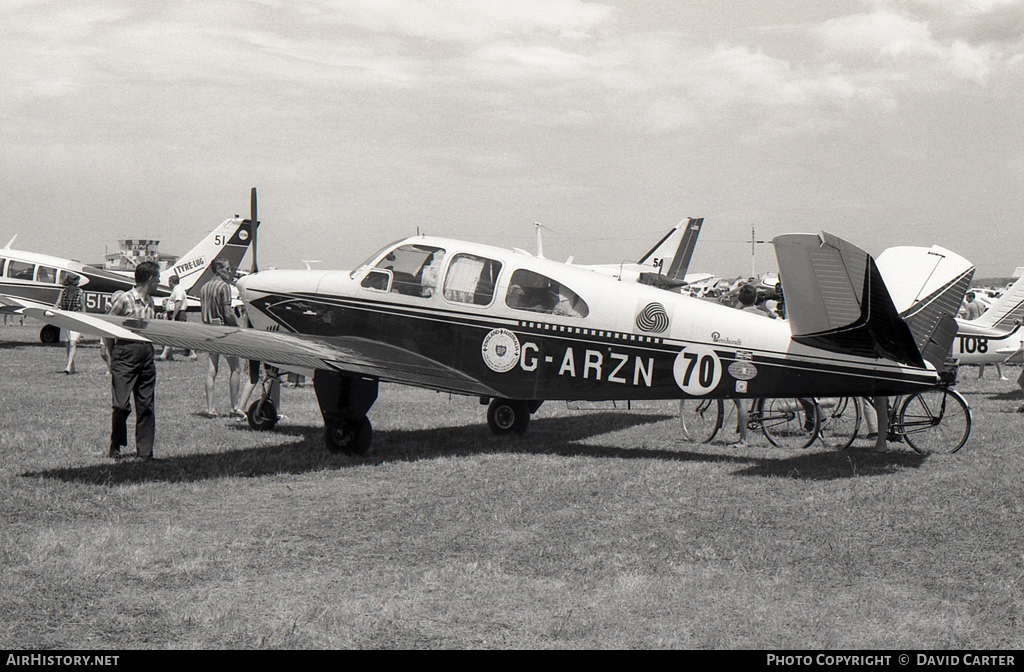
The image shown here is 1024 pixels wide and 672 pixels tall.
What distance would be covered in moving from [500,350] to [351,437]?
197cm

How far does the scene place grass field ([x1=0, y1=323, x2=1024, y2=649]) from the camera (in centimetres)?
470

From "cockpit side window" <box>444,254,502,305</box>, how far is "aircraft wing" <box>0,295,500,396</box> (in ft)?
2.84

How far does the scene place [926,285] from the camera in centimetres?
987

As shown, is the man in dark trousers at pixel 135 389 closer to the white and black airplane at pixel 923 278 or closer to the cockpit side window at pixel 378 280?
the cockpit side window at pixel 378 280

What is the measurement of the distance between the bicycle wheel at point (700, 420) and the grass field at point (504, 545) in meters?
0.38

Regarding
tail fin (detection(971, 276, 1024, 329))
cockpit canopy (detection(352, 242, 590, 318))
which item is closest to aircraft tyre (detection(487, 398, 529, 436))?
cockpit canopy (detection(352, 242, 590, 318))

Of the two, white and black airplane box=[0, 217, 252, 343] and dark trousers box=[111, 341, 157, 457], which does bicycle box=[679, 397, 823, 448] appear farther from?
white and black airplane box=[0, 217, 252, 343]

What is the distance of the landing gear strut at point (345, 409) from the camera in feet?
32.4

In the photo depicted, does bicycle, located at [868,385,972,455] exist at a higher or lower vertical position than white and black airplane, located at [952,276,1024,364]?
lower

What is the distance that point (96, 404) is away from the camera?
45.1 ft

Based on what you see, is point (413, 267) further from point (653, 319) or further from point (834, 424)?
point (834, 424)

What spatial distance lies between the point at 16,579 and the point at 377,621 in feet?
7.76

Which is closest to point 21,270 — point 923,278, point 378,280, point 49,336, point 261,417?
point 49,336

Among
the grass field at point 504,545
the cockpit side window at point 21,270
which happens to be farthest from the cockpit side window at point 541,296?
the cockpit side window at point 21,270
